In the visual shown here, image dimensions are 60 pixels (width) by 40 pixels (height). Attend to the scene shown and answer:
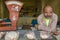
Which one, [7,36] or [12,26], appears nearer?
[7,36]

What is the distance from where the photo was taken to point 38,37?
124 cm

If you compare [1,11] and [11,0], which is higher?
[11,0]

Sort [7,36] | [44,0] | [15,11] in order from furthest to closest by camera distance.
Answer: [44,0]
[15,11]
[7,36]

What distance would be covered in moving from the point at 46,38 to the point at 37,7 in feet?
10.9

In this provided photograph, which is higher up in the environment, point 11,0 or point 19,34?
point 11,0

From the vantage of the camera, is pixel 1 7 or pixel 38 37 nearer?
pixel 38 37

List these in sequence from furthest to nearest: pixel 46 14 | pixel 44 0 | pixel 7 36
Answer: pixel 44 0 → pixel 46 14 → pixel 7 36

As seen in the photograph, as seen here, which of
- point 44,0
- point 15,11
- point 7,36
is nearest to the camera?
point 7,36

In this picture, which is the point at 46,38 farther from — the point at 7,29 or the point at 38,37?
the point at 7,29

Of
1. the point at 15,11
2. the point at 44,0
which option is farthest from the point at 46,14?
the point at 44,0

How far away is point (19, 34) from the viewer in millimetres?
1282

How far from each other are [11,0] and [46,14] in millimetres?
387

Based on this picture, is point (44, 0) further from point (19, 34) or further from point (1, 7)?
point (19, 34)

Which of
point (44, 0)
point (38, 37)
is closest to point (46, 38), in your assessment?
point (38, 37)
